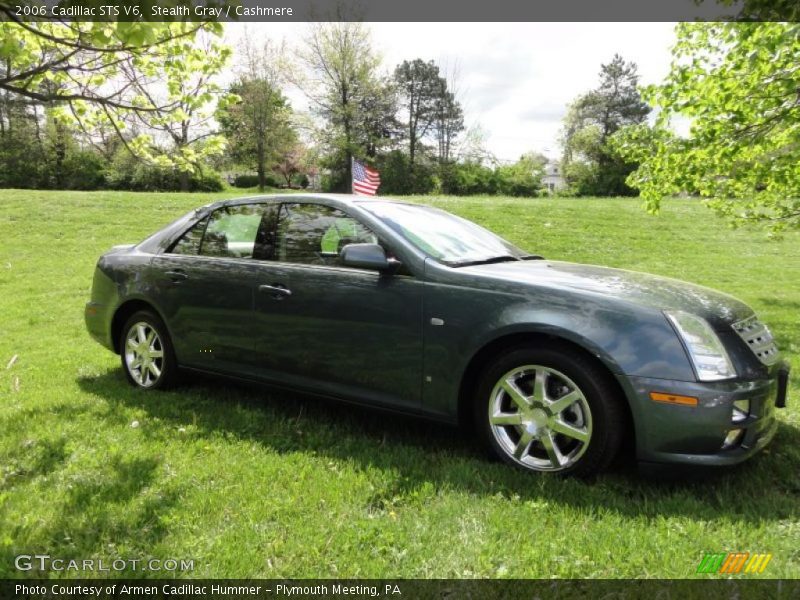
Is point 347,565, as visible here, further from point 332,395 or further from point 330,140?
point 330,140

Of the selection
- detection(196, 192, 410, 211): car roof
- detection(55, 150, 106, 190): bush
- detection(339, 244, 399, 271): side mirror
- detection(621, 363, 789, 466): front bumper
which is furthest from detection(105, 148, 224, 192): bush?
detection(621, 363, 789, 466): front bumper

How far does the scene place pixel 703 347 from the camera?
2836 mm

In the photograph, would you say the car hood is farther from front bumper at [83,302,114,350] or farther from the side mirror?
front bumper at [83,302,114,350]

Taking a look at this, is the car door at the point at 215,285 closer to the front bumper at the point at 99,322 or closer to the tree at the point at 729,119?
the front bumper at the point at 99,322

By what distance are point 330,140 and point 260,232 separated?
108 feet

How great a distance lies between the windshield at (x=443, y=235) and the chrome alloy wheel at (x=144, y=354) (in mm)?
2148

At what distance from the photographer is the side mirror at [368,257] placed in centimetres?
345

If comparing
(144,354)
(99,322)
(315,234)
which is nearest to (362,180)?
(99,322)

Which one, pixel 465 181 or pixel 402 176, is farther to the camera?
pixel 465 181

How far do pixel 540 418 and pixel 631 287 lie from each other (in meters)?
0.90

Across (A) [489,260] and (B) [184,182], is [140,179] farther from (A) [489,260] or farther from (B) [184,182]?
(A) [489,260]

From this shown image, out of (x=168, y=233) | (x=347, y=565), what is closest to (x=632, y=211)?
(x=168, y=233)

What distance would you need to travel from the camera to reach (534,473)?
Answer: 3061 mm

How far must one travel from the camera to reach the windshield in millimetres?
3678
